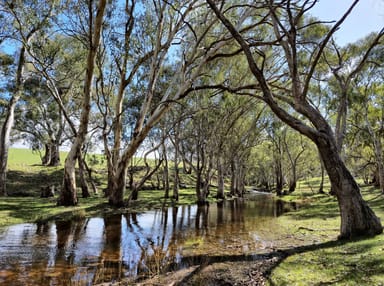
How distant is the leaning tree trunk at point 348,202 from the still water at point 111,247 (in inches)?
102

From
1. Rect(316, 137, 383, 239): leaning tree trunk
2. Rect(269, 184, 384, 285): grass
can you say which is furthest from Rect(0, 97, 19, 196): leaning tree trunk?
Rect(316, 137, 383, 239): leaning tree trunk

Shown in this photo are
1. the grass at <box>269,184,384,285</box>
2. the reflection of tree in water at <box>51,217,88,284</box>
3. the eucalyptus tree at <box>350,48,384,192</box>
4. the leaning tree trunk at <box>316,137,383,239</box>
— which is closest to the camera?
the grass at <box>269,184,384,285</box>

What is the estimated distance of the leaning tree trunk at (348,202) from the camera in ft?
28.2

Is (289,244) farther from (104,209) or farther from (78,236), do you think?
(104,209)

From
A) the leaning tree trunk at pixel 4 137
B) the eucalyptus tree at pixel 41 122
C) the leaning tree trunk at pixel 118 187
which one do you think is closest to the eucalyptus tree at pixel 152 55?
the leaning tree trunk at pixel 118 187

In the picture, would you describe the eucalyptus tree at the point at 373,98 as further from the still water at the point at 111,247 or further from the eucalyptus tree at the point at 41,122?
the eucalyptus tree at the point at 41,122

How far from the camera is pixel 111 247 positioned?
31.7 ft

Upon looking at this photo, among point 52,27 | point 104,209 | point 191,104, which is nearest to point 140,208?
point 104,209

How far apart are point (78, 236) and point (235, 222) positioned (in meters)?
8.25

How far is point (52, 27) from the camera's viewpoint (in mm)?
19375

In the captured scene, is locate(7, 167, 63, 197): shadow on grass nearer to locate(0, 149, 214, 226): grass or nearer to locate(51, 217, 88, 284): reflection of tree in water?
locate(0, 149, 214, 226): grass

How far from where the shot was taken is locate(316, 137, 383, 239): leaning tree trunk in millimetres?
8586

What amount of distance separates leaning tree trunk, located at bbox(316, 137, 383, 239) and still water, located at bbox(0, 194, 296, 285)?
258 cm

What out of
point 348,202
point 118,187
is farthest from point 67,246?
point 118,187
